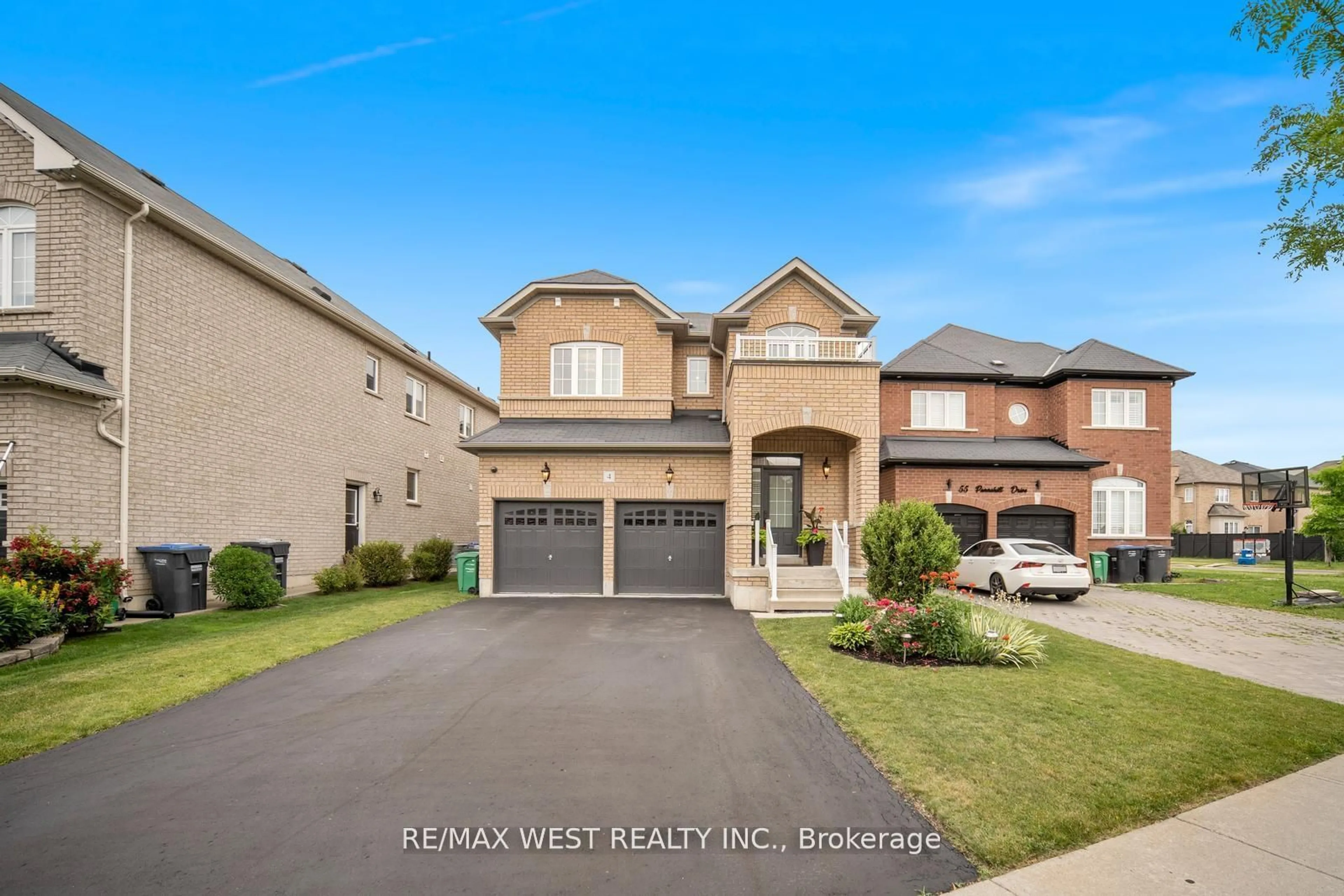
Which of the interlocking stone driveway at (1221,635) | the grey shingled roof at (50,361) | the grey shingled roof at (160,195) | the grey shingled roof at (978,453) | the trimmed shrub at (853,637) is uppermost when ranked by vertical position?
the grey shingled roof at (160,195)

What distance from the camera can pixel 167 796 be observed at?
173 inches

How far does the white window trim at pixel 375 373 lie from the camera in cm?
1969

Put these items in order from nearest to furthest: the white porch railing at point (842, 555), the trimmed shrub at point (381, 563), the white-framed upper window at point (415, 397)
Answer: the white porch railing at point (842, 555) < the trimmed shrub at point (381, 563) < the white-framed upper window at point (415, 397)

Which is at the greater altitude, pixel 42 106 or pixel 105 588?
pixel 42 106

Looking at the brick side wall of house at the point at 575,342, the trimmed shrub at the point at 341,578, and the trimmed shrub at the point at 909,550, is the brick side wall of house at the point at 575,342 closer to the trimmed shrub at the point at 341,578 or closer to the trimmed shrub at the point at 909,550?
the trimmed shrub at the point at 341,578

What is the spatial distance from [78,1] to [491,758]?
17.7 m

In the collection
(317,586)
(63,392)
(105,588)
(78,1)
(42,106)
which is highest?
(78,1)

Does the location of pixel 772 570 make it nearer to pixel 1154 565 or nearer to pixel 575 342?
pixel 575 342

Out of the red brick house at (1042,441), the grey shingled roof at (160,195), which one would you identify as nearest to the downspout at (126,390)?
the grey shingled roof at (160,195)

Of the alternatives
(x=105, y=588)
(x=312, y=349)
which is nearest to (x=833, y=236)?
(x=312, y=349)

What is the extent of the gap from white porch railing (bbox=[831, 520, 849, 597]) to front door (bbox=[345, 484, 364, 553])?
45.9 ft

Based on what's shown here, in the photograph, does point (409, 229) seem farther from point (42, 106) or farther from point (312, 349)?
point (42, 106)

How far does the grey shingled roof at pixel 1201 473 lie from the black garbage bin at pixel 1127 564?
1461 inches

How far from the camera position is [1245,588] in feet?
59.8
